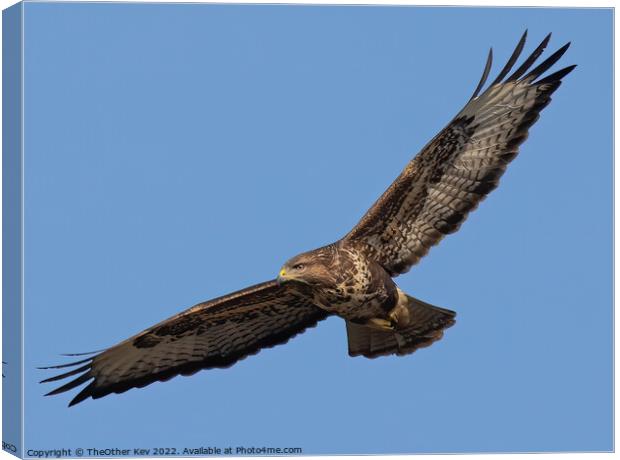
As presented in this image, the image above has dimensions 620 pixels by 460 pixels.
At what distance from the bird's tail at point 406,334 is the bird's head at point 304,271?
104 centimetres

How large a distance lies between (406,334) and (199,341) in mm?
1544

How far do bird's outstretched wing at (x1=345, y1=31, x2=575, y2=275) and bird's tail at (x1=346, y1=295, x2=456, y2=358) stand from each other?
23.2 inches

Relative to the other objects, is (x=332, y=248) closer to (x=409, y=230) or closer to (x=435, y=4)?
(x=409, y=230)

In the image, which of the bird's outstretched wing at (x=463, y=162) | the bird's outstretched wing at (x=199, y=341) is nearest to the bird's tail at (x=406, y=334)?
the bird's outstretched wing at (x=199, y=341)

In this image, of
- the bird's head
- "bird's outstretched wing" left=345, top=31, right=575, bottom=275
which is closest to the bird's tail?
"bird's outstretched wing" left=345, top=31, right=575, bottom=275

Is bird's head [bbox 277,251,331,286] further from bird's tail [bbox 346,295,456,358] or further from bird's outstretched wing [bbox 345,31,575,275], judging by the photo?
bird's tail [bbox 346,295,456,358]

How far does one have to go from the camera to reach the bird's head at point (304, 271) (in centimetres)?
877

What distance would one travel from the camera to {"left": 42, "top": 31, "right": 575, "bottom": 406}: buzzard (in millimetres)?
9062

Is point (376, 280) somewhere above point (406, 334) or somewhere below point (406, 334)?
above

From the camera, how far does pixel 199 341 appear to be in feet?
32.8

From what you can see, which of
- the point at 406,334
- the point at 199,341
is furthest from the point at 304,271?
the point at 199,341

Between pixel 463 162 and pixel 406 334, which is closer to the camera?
pixel 463 162

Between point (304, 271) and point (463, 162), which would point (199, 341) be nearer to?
point (304, 271)

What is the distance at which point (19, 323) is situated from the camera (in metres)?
8.55
